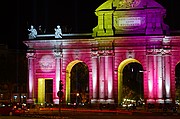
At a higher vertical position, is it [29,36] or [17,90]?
[29,36]

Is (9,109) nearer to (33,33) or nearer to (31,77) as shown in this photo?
(31,77)

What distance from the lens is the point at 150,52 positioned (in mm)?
83000

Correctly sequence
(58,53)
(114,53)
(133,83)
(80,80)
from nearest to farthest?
(114,53) → (58,53) → (80,80) → (133,83)

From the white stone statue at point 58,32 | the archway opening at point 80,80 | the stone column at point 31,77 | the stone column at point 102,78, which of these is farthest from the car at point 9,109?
the archway opening at point 80,80

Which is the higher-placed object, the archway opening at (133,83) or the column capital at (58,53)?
the column capital at (58,53)

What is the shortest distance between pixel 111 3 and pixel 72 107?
1830 cm

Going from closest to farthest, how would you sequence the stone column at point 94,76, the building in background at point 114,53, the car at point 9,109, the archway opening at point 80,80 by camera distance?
the car at point 9,109
the building in background at point 114,53
the stone column at point 94,76
the archway opening at point 80,80

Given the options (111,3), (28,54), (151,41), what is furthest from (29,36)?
(151,41)

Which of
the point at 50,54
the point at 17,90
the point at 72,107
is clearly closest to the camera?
the point at 72,107

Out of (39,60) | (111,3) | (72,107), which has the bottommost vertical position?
(72,107)

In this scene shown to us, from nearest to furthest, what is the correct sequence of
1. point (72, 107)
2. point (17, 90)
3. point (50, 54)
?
1. point (72, 107)
2. point (50, 54)
3. point (17, 90)

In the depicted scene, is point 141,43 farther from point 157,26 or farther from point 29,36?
point 29,36

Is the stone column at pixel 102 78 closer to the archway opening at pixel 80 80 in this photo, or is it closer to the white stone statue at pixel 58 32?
the white stone statue at pixel 58 32

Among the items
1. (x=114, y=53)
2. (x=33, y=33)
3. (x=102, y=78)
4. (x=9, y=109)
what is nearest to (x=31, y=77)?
(x=33, y=33)
